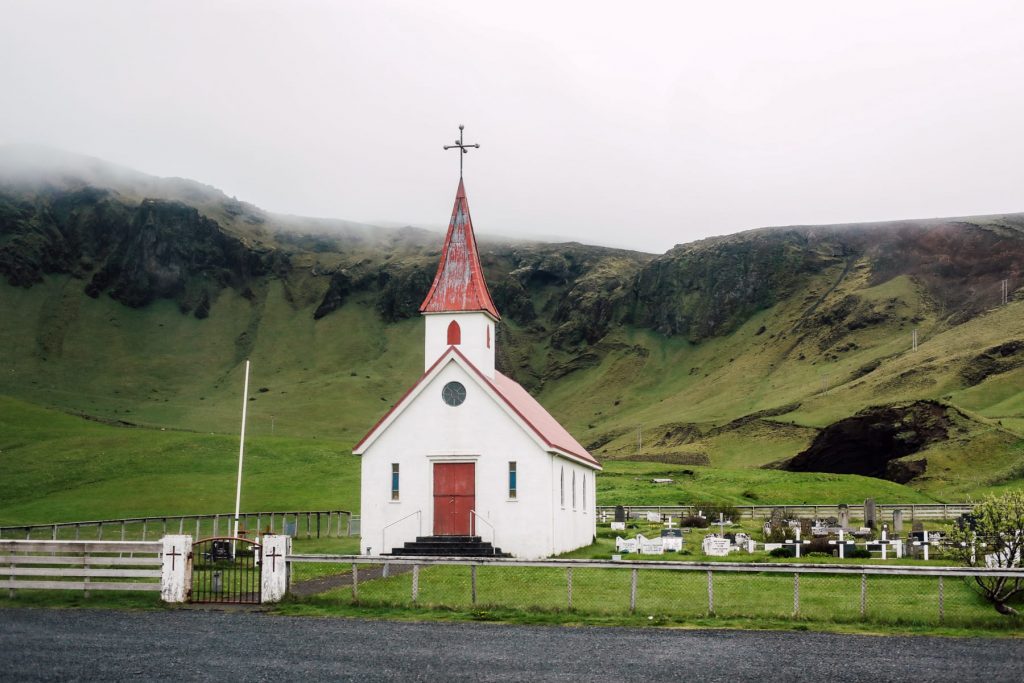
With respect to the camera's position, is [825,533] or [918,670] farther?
[825,533]

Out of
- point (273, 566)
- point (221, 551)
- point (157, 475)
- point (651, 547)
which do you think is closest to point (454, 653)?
point (273, 566)

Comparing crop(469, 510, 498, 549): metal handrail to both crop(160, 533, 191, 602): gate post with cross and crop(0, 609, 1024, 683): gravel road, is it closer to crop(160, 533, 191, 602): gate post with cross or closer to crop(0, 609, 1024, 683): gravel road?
crop(160, 533, 191, 602): gate post with cross

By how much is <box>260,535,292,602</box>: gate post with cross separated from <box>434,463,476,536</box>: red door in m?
13.1

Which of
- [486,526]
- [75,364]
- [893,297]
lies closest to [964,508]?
[486,526]

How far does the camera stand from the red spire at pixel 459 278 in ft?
128

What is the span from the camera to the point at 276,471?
238ft

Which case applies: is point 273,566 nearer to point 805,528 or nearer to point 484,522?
point 484,522

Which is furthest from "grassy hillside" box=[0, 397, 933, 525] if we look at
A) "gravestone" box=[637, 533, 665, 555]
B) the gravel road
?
the gravel road

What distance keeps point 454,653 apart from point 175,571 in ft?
28.4

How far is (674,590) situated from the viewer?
25.1 meters

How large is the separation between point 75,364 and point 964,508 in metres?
165

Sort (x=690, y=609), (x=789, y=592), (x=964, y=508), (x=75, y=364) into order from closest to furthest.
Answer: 1. (x=690, y=609)
2. (x=789, y=592)
3. (x=964, y=508)
4. (x=75, y=364)

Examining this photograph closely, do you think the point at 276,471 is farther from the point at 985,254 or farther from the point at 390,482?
the point at 985,254

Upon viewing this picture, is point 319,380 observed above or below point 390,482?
above
